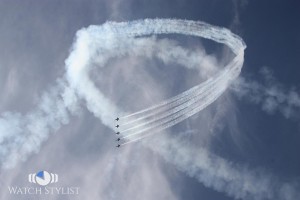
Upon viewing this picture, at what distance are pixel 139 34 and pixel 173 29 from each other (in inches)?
271

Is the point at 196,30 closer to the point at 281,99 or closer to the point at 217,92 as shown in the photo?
the point at 217,92

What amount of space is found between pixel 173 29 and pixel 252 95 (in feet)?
73.4

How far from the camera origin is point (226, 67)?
151375 mm

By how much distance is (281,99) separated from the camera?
154 meters

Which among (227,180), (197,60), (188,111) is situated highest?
(197,60)

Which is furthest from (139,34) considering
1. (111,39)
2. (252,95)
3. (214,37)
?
(252,95)

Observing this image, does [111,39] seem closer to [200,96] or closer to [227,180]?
[200,96]

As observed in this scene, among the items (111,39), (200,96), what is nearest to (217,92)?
(200,96)

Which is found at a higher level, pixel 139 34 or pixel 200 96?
pixel 139 34

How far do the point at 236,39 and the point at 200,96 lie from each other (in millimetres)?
14247

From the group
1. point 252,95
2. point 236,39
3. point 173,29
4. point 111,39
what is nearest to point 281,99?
point 252,95

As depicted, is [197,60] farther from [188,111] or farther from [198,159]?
[198,159]

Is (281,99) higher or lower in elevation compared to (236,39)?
lower

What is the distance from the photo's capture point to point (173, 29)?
14775 cm
